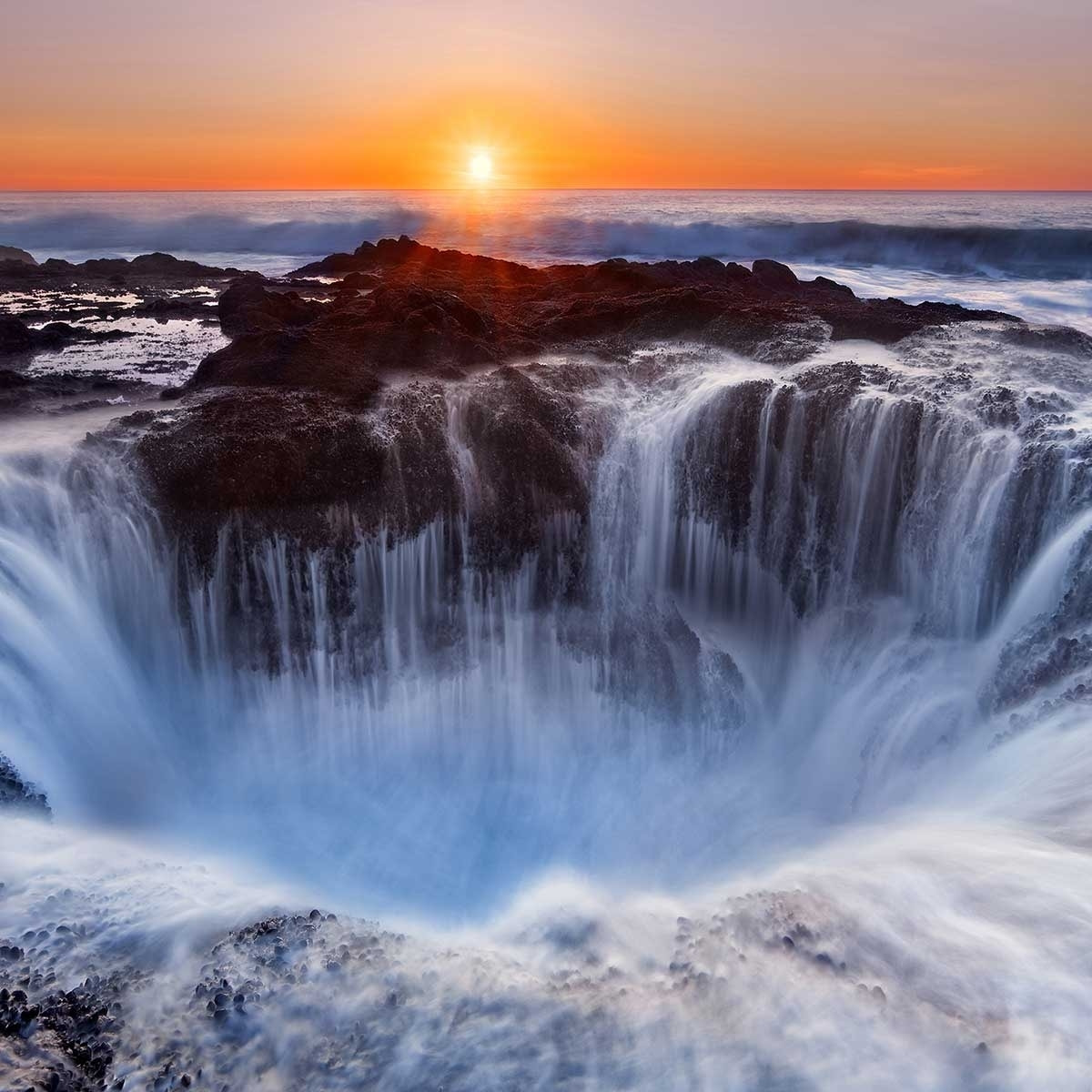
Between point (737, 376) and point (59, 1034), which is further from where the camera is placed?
point (737, 376)

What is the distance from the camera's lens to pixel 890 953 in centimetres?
530

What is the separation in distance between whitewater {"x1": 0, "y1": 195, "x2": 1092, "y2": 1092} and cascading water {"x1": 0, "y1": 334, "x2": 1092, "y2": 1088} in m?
0.05

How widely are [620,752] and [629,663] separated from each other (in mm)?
1181

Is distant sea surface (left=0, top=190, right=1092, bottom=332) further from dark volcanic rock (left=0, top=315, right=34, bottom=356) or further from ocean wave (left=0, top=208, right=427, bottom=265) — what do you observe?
dark volcanic rock (left=0, top=315, right=34, bottom=356)

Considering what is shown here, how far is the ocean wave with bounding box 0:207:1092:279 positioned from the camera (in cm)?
3672

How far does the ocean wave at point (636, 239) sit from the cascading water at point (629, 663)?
2916 centimetres

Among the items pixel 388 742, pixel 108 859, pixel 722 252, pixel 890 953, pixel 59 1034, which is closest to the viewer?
pixel 59 1034

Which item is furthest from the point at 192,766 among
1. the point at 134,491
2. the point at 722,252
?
the point at 722,252

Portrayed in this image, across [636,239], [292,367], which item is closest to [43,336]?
[292,367]

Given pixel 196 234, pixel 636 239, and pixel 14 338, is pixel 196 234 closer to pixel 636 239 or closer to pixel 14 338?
pixel 636 239

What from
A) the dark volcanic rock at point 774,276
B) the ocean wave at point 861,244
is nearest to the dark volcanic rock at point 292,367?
the dark volcanic rock at point 774,276

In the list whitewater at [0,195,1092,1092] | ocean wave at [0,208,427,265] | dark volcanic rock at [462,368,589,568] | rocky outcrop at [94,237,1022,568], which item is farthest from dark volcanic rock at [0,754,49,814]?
ocean wave at [0,208,427,265]

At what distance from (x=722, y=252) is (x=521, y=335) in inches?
1214

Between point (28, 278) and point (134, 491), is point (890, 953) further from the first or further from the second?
point (28, 278)
